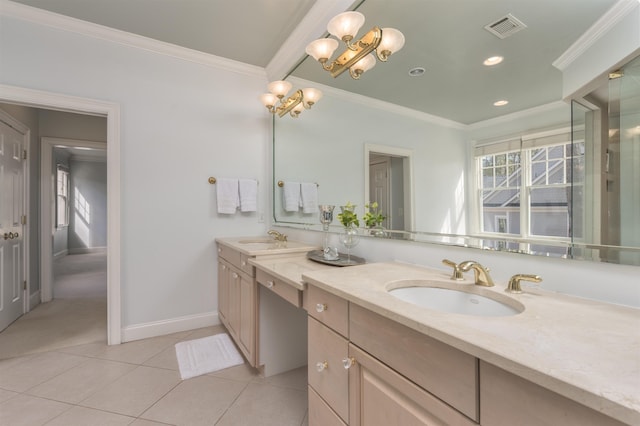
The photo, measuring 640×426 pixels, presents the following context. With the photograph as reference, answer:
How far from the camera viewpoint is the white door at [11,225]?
8.05 ft

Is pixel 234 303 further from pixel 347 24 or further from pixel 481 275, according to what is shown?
pixel 347 24

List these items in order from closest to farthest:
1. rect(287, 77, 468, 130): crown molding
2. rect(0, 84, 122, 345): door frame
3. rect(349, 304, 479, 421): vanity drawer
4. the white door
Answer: rect(349, 304, 479, 421): vanity drawer
rect(287, 77, 468, 130): crown molding
rect(0, 84, 122, 345): door frame
the white door

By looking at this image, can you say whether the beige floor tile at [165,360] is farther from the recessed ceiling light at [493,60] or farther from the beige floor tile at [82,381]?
the recessed ceiling light at [493,60]

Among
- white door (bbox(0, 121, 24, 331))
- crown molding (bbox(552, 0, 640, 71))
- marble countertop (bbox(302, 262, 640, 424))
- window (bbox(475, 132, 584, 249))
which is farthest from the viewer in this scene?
white door (bbox(0, 121, 24, 331))

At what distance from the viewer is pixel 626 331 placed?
0.60 meters

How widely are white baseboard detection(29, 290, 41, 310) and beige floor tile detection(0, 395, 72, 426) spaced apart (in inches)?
74.7

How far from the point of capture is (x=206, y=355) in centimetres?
210

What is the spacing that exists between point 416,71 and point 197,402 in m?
2.18

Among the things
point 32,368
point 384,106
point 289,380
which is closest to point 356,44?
point 384,106

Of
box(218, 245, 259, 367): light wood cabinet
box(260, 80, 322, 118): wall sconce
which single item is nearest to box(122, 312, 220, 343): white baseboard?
box(218, 245, 259, 367): light wood cabinet

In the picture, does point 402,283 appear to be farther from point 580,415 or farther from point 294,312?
point 294,312

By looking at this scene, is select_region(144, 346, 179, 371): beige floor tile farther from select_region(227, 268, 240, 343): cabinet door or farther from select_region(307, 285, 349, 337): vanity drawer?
select_region(307, 285, 349, 337): vanity drawer

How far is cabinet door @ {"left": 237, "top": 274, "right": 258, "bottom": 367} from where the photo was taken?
1.75 meters

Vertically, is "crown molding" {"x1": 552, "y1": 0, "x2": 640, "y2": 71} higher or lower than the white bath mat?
higher
